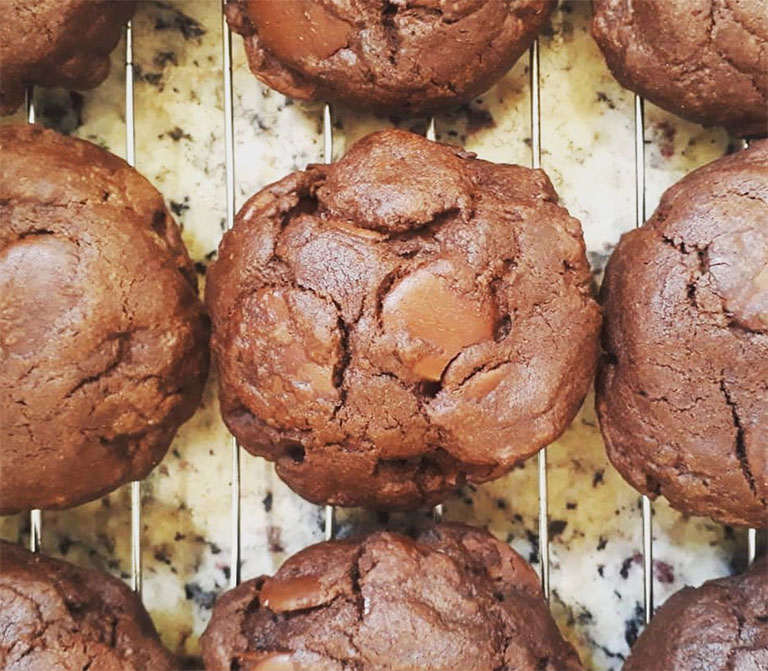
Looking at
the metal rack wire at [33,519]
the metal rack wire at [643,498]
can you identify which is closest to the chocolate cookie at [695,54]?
the metal rack wire at [643,498]

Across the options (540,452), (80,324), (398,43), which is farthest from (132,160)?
(540,452)

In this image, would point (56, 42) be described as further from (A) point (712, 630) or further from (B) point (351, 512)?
(A) point (712, 630)

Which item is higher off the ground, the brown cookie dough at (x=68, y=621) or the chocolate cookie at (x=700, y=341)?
the chocolate cookie at (x=700, y=341)

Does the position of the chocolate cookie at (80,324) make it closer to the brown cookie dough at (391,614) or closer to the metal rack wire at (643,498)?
the brown cookie dough at (391,614)

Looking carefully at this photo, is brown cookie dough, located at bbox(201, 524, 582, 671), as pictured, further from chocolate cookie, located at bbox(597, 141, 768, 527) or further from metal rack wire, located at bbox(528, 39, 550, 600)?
chocolate cookie, located at bbox(597, 141, 768, 527)

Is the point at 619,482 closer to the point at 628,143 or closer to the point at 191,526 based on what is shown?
the point at 628,143
